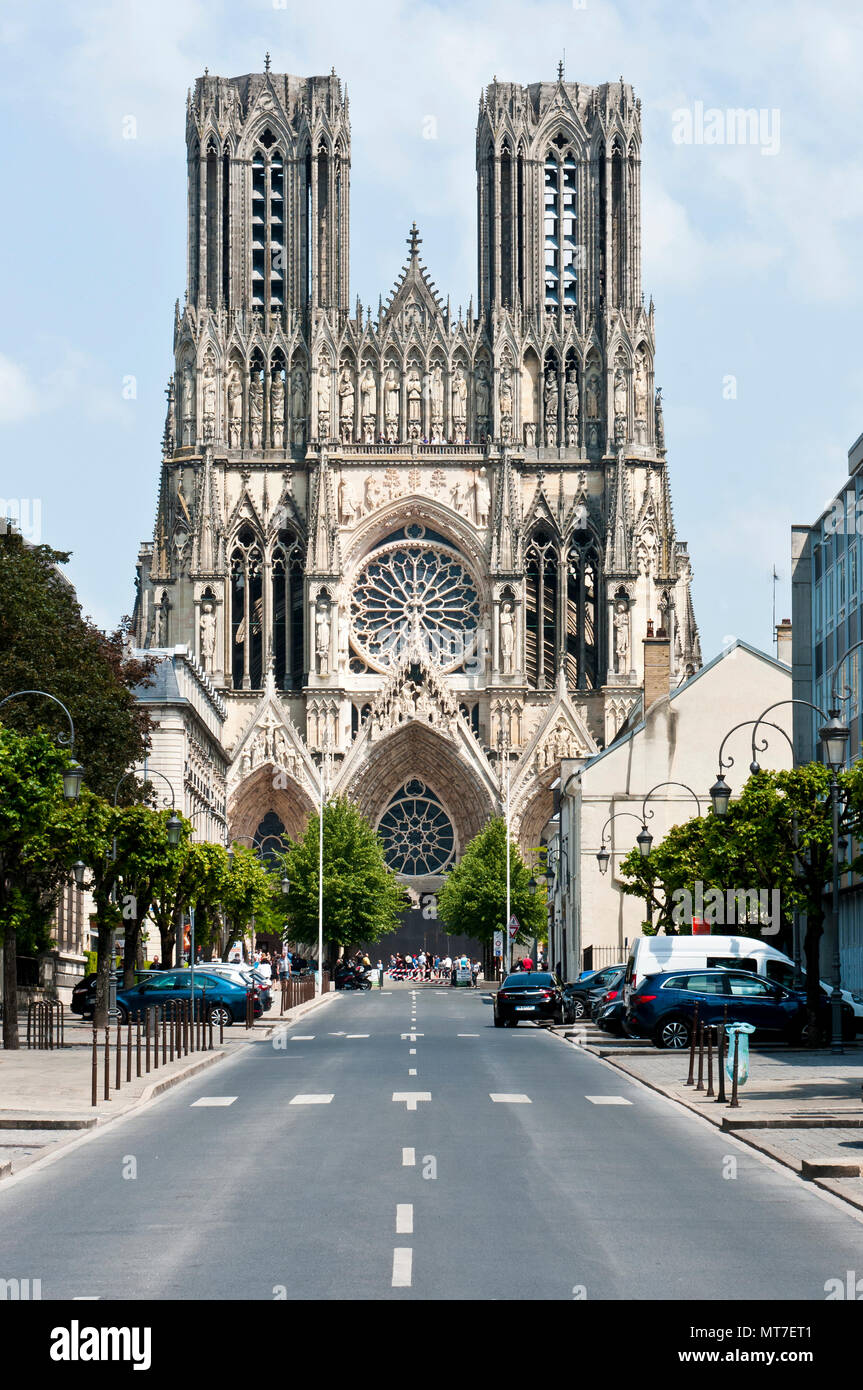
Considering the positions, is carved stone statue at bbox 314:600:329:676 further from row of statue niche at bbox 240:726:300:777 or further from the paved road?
the paved road

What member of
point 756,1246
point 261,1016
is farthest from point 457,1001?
point 756,1246

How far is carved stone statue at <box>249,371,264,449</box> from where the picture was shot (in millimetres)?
93562

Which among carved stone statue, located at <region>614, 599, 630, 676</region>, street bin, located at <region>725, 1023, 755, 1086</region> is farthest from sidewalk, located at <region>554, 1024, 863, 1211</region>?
carved stone statue, located at <region>614, 599, 630, 676</region>

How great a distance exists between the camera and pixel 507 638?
91312mm

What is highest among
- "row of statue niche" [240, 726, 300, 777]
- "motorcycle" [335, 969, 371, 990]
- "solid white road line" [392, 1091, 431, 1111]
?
"row of statue niche" [240, 726, 300, 777]

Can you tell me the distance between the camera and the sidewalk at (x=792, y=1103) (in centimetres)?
1691

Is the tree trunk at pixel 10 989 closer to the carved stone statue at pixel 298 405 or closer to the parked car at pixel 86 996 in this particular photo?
the parked car at pixel 86 996

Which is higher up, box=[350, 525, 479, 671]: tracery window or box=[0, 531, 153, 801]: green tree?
box=[350, 525, 479, 671]: tracery window

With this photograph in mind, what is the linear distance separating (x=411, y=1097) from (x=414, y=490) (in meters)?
70.5

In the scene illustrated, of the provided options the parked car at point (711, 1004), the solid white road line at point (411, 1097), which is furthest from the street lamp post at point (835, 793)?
the solid white road line at point (411, 1097)

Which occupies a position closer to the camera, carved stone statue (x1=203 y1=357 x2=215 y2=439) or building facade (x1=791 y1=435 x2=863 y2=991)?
building facade (x1=791 y1=435 x2=863 y2=991)

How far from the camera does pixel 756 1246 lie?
12.7m

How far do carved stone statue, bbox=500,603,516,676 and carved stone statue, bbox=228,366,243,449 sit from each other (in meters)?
13.6

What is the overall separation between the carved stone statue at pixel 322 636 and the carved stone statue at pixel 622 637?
11.9 meters
